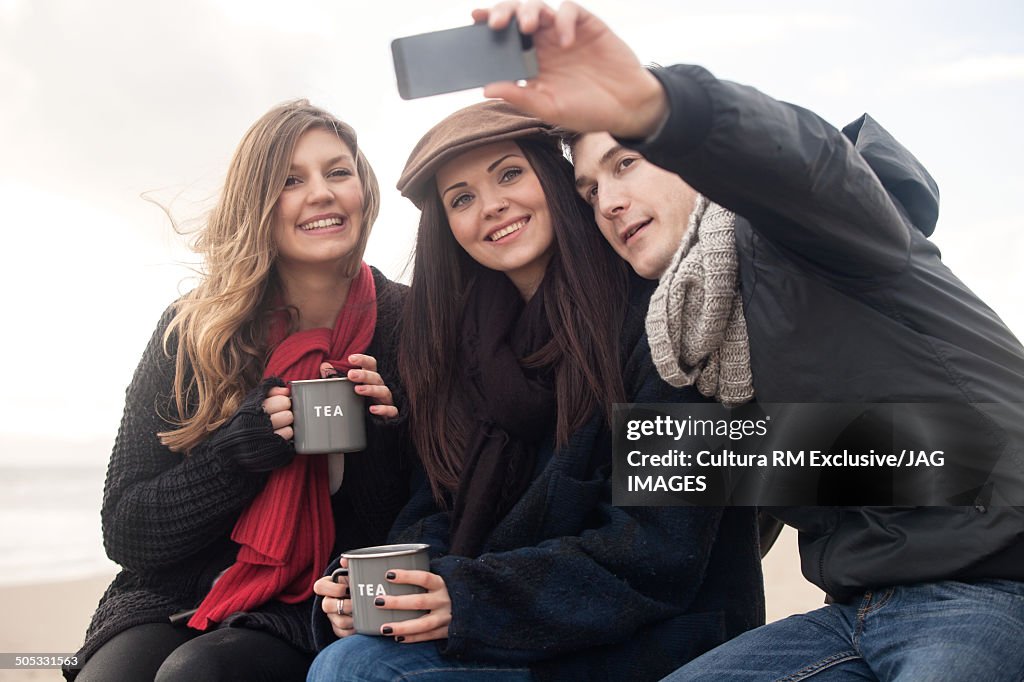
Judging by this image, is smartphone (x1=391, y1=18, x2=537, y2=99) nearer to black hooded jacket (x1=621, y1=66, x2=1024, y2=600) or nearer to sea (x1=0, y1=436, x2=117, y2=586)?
black hooded jacket (x1=621, y1=66, x2=1024, y2=600)

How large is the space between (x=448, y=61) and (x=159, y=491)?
1744 millimetres

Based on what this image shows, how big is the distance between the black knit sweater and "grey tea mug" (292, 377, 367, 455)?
129 millimetres

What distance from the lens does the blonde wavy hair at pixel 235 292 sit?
285 centimetres

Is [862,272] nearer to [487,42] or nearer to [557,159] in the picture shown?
[487,42]

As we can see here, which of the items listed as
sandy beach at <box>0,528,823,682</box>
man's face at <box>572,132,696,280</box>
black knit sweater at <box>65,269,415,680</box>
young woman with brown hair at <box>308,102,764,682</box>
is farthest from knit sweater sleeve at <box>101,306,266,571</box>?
sandy beach at <box>0,528,823,682</box>

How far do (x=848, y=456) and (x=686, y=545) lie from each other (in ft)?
1.44

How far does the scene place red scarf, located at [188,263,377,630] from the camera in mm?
2734

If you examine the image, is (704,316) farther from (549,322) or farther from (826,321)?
(549,322)

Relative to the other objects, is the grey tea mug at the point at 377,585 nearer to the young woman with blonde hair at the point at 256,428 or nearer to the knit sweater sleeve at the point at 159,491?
the young woman with blonde hair at the point at 256,428

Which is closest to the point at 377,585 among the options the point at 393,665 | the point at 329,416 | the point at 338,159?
the point at 393,665

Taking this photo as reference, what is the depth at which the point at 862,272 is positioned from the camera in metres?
1.78

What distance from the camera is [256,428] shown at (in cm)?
259

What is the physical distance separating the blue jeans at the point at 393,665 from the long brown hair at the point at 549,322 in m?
0.54

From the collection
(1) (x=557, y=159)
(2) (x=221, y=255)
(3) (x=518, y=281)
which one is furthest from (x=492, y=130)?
(2) (x=221, y=255)
